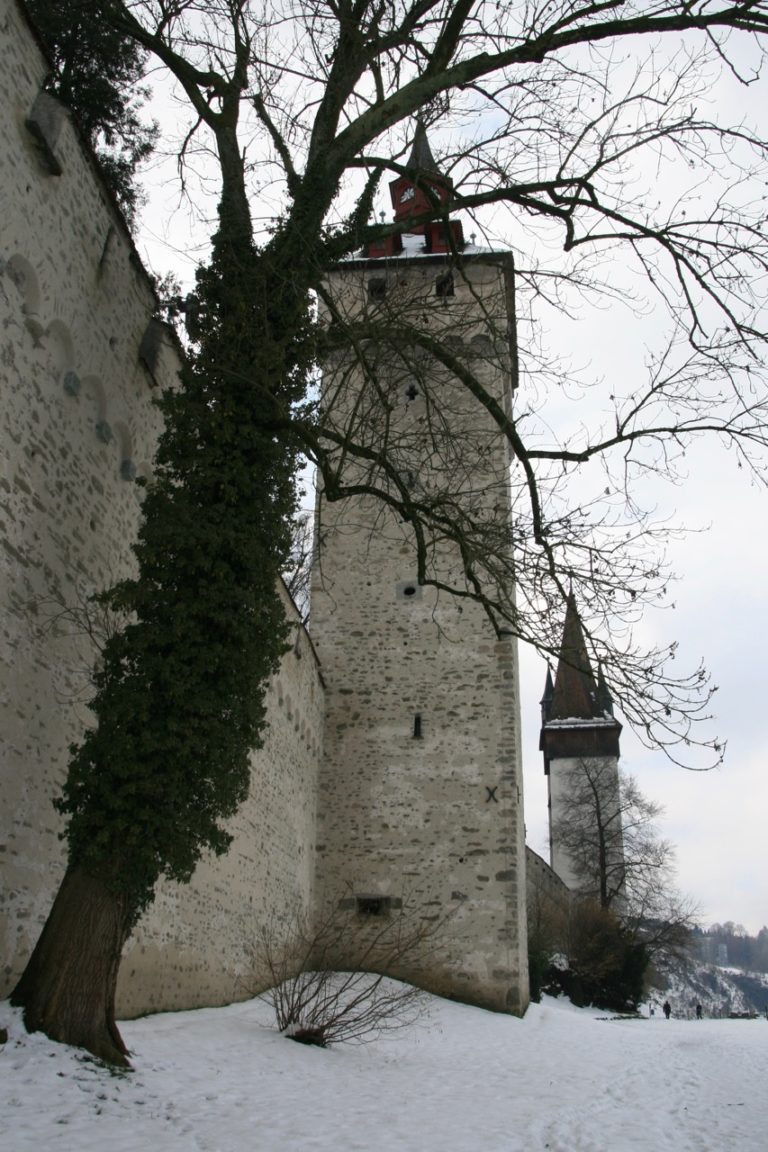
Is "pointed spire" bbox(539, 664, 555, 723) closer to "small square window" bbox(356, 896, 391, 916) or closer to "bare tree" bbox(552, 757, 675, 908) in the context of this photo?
"bare tree" bbox(552, 757, 675, 908)

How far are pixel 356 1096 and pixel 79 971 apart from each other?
196cm

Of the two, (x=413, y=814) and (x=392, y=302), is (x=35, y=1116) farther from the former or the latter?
(x=413, y=814)

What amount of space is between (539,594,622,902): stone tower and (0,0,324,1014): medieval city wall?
967 inches

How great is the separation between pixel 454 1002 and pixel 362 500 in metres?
6.92

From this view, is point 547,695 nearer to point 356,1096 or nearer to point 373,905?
point 373,905

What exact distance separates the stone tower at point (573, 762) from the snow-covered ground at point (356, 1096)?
2262 cm

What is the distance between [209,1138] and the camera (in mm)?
3830

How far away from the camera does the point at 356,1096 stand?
17.8ft

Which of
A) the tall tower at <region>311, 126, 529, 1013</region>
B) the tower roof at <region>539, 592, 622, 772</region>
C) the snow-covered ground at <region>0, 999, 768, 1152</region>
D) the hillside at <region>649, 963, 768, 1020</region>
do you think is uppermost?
the tower roof at <region>539, 592, 622, 772</region>

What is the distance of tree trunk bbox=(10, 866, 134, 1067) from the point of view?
4328 millimetres

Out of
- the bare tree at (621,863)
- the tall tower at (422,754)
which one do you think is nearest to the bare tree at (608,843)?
the bare tree at (621,863)

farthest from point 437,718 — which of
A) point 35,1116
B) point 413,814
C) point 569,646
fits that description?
point 35,1116

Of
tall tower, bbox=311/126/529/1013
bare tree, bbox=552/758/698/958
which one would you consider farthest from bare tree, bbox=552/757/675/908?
tall tower, bbox=311/126/529/1013

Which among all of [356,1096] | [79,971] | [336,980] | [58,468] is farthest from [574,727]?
[79,971]
